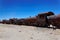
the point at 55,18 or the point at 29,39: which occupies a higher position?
the point at 55,18

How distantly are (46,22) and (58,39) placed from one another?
12445mm

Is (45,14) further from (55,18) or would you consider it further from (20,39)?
(20,39)

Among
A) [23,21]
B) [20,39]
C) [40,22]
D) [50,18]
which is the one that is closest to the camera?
[20,39]

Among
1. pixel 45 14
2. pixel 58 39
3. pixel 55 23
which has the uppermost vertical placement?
pixel 45 14

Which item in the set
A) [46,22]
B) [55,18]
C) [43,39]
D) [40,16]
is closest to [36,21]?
[40,16]

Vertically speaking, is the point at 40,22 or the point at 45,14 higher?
the point at 45,14

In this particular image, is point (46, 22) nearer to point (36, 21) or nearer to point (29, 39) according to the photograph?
point (36, 21)

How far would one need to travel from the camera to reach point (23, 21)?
108 feet

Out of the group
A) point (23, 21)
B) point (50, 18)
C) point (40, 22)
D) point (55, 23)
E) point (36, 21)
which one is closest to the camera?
point (55, 23)

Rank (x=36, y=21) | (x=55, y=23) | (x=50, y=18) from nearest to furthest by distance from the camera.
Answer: (x=55, y=23)
(x=50, y=18)
(x=36, y=21)

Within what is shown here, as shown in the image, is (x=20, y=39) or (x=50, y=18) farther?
(x=50, y=18)

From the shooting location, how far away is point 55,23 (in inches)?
870

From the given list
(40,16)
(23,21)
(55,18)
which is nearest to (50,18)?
(55,18)

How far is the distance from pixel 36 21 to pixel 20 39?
15562 mm
